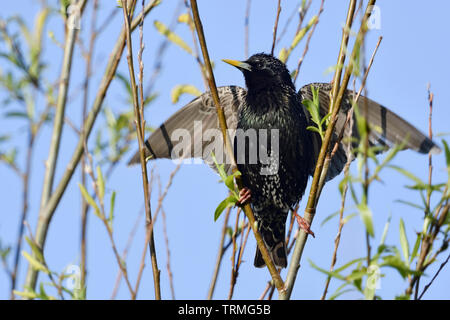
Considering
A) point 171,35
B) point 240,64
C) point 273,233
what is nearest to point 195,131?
point 240,64

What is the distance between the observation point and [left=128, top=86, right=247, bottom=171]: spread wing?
3.36 m

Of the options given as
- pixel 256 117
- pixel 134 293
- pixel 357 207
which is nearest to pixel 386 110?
pixel 256 117

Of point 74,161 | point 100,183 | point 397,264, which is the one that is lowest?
point 397,264

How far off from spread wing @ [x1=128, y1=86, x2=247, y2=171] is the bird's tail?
1.22 ft

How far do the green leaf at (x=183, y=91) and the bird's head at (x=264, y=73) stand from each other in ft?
2.69

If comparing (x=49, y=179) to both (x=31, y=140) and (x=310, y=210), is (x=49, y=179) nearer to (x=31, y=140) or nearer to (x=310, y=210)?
(x=31, y=140)

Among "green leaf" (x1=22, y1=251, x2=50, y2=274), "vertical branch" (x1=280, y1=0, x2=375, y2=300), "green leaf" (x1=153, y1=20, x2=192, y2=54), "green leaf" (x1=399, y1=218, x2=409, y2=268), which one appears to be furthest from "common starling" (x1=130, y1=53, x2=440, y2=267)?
"green leaf" (x1=399, y1=218, x2=409, y2=268)

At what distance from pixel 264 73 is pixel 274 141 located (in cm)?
46

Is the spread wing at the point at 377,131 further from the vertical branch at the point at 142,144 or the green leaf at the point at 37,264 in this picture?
the green leaf at the point at 37,264

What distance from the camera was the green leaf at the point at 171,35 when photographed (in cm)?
242

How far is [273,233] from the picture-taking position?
345cm

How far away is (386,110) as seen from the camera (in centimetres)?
338

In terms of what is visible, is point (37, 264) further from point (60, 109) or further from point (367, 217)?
point (367, 217)
